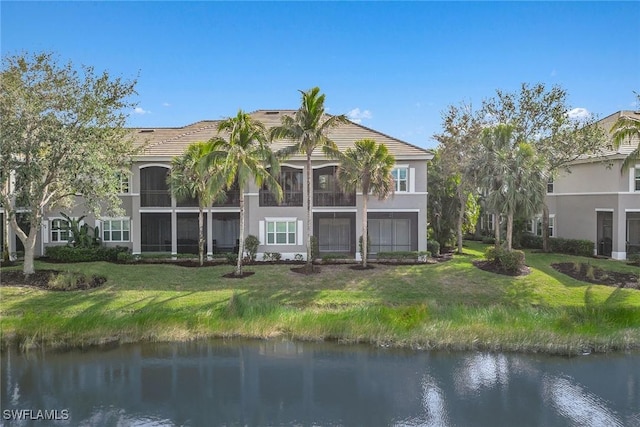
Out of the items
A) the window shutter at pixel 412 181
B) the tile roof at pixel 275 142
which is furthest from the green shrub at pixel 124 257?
the window shutter at pixel 412 181

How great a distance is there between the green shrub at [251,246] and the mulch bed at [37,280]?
7463mm

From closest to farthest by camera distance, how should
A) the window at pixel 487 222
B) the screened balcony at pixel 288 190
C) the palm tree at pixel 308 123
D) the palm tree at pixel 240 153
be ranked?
the palm tree at pixel 240 153 → the palm tree at pixel 308 123 → the screened balcony at pixel 288 190 → the window at pixel 487 222

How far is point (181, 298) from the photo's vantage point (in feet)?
60.0

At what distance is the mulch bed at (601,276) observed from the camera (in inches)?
816

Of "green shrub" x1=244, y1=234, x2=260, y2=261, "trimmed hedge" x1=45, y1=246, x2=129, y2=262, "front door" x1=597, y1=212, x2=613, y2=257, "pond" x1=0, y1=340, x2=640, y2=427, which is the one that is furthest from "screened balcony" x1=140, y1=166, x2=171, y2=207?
"front door" x1=597, y1=212, x2=613, y2=257

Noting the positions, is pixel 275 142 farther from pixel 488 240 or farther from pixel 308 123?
pixel 488 240

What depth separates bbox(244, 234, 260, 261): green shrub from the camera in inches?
996

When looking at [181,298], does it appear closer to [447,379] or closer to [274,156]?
[274,156]

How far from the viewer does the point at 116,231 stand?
28219 mm

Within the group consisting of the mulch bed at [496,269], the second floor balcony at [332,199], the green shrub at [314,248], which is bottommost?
the mulch bed at [496,269]

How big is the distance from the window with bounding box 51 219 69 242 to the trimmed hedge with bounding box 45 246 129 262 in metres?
1.86

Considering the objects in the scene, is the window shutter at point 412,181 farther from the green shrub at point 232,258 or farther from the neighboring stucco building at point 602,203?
the neighboring stucco building at point 602,203

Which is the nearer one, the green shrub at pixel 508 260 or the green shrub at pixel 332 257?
the green shrub at pixel 508 260

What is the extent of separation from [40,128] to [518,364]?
20414 millimetres
